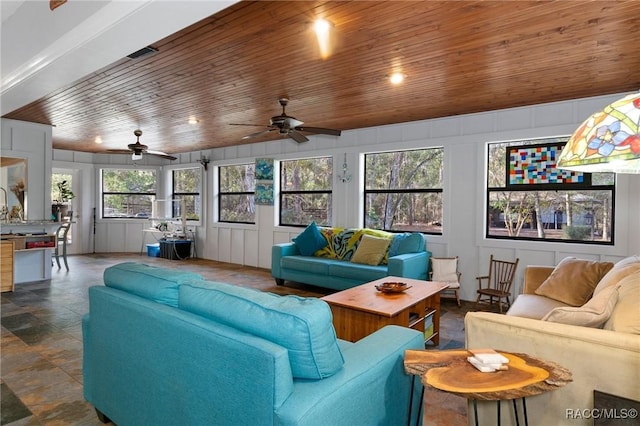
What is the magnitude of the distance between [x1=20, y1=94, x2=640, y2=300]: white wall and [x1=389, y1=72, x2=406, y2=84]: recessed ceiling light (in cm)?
178

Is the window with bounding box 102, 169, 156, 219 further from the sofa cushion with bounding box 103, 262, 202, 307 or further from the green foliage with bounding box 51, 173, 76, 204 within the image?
the sofa cushion with bounding box 103, 262, 202, 307

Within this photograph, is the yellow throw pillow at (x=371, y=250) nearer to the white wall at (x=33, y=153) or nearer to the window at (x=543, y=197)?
the window at (x=543, y=197)

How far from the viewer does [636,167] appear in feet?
5.42

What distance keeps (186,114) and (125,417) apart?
167 inches

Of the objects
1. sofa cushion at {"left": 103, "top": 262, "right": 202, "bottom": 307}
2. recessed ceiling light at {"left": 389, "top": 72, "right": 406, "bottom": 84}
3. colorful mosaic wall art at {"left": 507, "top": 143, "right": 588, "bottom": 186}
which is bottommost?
sofa cushion at {"left": 103, "top": 262, "right": 202, "bottom": 307}

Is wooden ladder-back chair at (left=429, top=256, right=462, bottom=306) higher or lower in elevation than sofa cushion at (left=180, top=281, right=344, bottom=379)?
lower

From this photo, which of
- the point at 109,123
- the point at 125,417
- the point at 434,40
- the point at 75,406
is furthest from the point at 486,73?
the point at 109,123

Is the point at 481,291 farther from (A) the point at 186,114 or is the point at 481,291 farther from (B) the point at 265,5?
(A) the point at 186,114

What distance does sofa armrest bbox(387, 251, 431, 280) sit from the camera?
448 cm

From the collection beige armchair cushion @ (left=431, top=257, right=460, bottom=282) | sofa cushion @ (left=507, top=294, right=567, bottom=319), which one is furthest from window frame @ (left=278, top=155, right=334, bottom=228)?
sofa cushion @ (left=507, top=294, right=567, bottom=319)

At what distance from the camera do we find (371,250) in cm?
521

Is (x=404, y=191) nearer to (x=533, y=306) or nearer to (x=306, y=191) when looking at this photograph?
(x=306, y=191)

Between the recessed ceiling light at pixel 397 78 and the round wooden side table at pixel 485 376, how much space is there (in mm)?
2759

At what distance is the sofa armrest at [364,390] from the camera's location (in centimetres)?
Answer: 125
